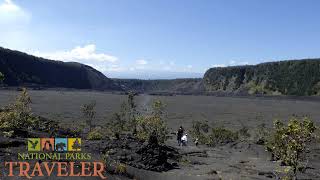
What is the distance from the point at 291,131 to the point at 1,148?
15.4m

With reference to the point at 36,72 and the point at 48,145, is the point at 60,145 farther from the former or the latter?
the point at 36,72

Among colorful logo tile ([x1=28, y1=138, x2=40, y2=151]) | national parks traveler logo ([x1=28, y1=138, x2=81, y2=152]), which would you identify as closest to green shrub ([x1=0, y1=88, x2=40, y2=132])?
national parks traveler logo ([x1=28, y1=138, x2=81, y2=152])

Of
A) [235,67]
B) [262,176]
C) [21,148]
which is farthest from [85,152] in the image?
[235,67]

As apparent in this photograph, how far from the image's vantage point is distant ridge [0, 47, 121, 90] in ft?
528

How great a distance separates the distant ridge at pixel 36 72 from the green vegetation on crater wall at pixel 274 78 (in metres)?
58.0

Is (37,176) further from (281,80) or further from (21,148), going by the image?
(281,80)

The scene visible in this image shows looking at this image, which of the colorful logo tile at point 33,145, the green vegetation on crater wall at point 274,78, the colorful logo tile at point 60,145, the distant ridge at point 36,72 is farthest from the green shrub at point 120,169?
the distant ridge at point 36,72

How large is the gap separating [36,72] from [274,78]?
289ft

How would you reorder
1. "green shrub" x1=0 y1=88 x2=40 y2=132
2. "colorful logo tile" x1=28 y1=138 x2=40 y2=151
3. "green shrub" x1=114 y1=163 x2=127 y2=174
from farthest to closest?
"green shrub" x1=0 y1=88 x2=40 y2=132 → "colorful logo tile" x1=28 y1=138 x2=40 y2=151 → "green shrub" x1=114 y1=163 x2=127 y2=174

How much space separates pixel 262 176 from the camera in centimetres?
2958

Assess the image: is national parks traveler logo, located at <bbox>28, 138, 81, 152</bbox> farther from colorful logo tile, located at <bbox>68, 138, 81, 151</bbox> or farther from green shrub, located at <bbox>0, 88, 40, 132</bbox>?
green shrub, located at <bbox>0, 88, 40, 132</bbox>

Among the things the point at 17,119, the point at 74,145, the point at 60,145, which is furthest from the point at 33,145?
the point at 17,119

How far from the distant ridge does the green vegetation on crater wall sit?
5798cm

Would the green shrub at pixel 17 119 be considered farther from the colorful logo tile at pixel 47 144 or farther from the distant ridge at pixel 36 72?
the distant ridge at pixel 36 72
